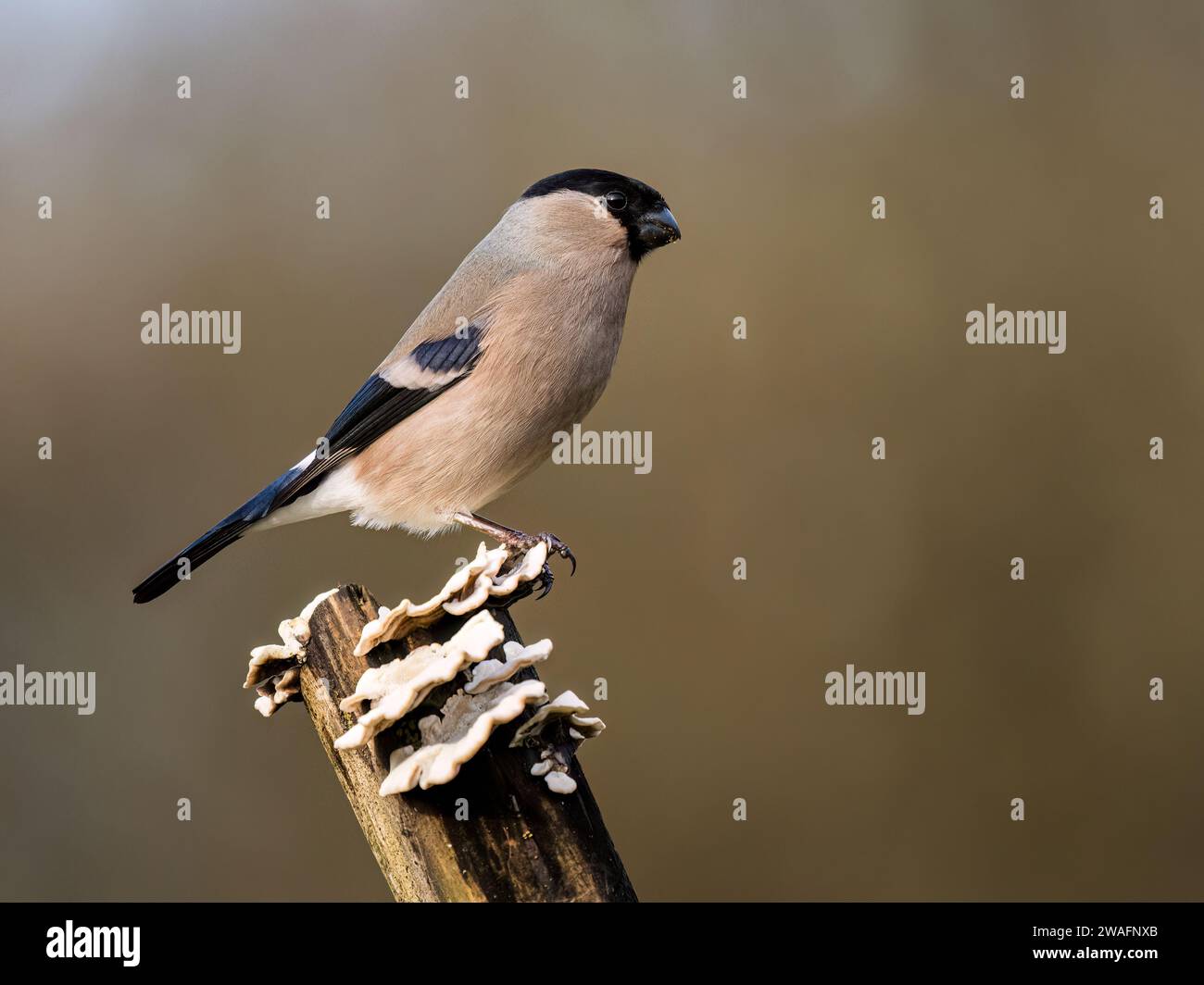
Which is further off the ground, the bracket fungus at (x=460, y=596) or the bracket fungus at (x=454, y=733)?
the bracket fungus at (x=460, y=596)

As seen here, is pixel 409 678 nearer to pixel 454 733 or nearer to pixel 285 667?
pixel 454 733

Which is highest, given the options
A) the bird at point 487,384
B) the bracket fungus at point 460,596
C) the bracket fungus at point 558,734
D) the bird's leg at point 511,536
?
the bird at point 487,384

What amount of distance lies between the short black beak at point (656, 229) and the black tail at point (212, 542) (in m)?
1.06

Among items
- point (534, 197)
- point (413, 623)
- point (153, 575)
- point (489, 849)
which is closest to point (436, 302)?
point (534, 197)

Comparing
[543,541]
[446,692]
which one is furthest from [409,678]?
[543,541]

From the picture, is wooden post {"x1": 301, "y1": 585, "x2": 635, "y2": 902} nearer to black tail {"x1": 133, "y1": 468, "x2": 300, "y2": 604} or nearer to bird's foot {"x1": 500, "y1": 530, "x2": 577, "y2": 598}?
bird's foot {"x1": 500, "y1": 530, "x2": 577, "y2": 598}

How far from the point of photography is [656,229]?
272cm

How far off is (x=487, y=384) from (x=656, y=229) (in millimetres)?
622

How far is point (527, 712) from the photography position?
1611mm

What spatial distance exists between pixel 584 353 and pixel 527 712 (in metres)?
1.12

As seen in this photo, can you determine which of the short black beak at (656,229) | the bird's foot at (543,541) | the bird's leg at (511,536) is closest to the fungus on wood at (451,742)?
the bird's foot at (543,541)

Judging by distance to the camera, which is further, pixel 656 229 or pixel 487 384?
pixel 656 229

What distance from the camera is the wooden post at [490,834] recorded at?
1484 mm

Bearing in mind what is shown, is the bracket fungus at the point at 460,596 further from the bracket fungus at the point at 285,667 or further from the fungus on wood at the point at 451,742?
the bracket fungus at the point at 285,667
